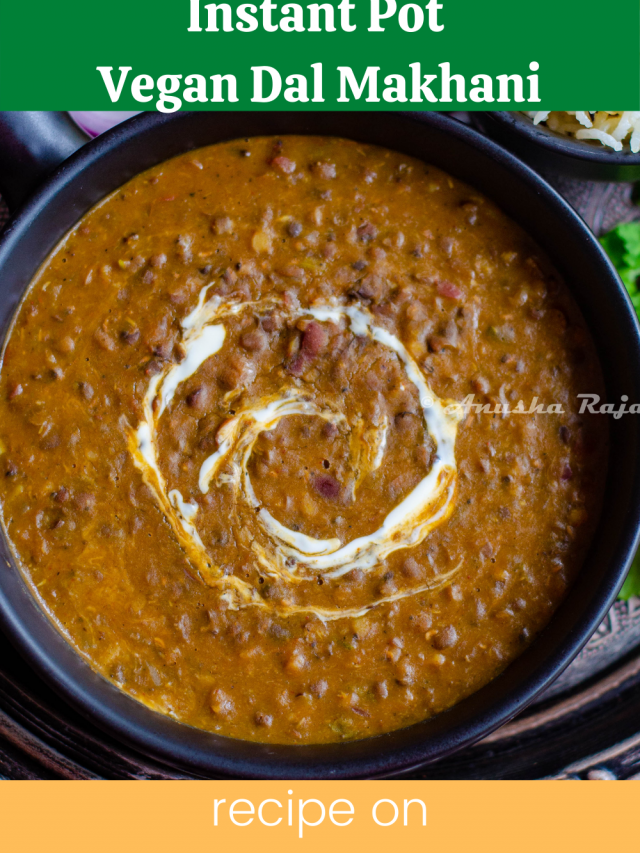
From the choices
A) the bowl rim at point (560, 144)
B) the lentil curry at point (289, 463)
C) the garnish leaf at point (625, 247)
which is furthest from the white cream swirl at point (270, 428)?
the garnish leaf at point (625, 247)

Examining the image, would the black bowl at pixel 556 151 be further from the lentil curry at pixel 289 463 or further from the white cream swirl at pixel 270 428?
the white cream swirl at pixel 270 428

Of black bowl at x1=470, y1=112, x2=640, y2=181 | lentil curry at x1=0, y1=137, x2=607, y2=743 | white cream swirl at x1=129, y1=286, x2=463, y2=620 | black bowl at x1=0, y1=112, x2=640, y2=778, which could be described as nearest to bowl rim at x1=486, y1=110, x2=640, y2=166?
black bowl at x1=470, y1=112, x2=640, y2=181

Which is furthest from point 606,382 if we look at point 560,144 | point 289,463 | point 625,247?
point 289,463

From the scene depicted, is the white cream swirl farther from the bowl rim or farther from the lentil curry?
the bowl rim
